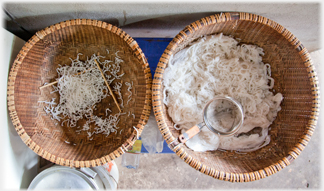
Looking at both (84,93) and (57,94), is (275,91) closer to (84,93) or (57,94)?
(84,93)

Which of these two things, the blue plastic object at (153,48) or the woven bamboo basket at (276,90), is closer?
the woven bamboo basket at (276,90)

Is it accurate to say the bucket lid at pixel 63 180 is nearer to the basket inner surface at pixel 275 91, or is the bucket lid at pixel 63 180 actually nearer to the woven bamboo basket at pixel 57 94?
the woven bamboo basket at pixel 57 94

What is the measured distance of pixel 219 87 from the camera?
1199 mm

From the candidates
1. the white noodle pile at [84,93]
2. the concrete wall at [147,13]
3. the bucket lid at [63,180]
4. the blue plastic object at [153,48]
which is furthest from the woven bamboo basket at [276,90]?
the bucket lid at [63,180]

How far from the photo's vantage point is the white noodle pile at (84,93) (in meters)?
1.25

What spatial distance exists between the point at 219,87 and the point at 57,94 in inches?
42.8

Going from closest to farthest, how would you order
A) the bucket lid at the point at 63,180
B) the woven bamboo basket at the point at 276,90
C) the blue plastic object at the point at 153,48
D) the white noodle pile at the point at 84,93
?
the woven bamboo basket at the point at 276,90, the bucket lid at the point at 63,180, the white noodle pile at the point at 84,93, the blue plastic object at the point at 153,48

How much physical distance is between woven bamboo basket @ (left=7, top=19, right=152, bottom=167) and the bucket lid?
11 centimetres

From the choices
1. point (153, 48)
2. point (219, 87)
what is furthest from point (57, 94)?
point (219, 87)

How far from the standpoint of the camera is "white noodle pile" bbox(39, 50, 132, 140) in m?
1.25

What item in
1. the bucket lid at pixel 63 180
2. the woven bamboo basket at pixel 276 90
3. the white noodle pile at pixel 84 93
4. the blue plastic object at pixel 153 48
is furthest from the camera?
the blue plastic object at pixel 153 48

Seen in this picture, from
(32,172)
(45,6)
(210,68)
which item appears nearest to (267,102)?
(210,68)

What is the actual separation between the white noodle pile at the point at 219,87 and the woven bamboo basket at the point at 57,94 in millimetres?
229

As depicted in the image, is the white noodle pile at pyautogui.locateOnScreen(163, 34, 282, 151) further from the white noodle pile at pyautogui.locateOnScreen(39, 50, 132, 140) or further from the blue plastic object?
the white noodle pile at pyautogui.locateOnScreen(39, 50, 132, 140)
